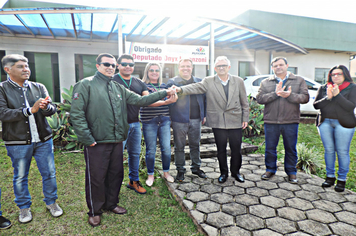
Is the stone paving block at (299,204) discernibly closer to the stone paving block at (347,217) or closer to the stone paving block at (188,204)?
the stone paving block at (347,217)

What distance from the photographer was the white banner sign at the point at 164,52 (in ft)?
24.8

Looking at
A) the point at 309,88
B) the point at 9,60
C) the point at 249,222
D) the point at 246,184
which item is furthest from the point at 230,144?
the point at 309,88

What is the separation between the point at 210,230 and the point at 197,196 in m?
0.78

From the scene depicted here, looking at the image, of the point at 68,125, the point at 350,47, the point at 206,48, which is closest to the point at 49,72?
the point at 68,125

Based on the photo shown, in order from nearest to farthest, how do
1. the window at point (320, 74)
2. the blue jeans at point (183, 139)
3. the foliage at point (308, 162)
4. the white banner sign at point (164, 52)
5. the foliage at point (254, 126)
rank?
the blue jeans at point (183, 139) < the foliage at point (308, 162) < the foliage at point (254, 126) < the white banner sign at point (164, 52) < the window at point (320, 74)

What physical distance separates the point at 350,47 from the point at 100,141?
16216 millimetres

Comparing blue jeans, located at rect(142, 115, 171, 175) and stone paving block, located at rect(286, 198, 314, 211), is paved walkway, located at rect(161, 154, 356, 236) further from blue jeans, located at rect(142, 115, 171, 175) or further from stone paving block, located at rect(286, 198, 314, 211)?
blue jeans, located at rect(142, 115, 171, 175)

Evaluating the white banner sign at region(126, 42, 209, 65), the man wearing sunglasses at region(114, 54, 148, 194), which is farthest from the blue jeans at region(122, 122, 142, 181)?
the white banner sign at region(126, 42, 209, 65)

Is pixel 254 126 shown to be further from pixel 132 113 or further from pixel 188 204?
pixel 132 113

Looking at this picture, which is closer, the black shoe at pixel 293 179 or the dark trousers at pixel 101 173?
the dark trousers at pixel 101 173

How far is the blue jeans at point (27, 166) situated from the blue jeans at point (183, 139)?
1.82 metres

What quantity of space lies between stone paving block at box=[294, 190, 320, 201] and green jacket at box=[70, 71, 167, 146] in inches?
105

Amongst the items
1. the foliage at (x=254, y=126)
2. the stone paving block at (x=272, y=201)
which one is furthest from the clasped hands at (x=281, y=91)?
the foliage at (x=254, y=126)

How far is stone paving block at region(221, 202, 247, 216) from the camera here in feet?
9.43
